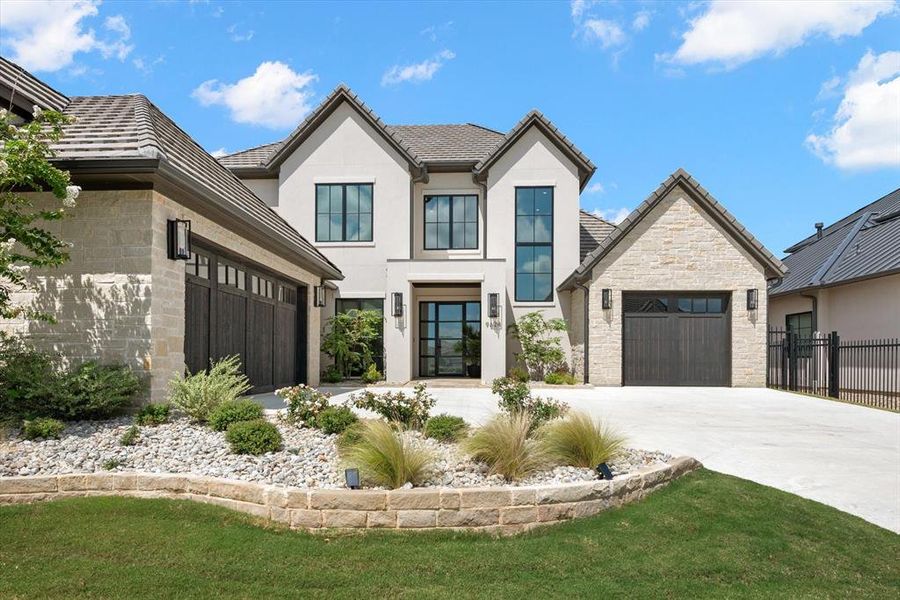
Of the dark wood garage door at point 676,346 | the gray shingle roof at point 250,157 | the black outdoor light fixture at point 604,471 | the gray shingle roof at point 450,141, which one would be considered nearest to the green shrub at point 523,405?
the black outdoor light fixture at point 604,471

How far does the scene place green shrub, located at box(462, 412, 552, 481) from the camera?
18.3 ft

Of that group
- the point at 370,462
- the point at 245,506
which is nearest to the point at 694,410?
the point at 370,462

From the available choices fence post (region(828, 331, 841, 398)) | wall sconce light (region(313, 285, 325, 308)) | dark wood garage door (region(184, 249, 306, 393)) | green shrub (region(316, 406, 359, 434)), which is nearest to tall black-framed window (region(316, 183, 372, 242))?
wall sconce light (region(313, 285, 325, 308))

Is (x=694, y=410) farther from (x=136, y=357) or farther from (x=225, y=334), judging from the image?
(x=136, y=357)

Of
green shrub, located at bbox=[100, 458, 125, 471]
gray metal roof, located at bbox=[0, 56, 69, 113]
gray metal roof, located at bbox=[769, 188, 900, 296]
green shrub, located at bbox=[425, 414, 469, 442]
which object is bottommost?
green shrub, located at bbox=[100, 458, 125, 471]

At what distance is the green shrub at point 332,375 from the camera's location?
18.2 m

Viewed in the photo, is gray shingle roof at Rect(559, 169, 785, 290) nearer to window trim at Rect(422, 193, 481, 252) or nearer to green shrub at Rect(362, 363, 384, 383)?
window trim at Rect(422, 193, 481, 252)

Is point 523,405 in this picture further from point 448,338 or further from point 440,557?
point 448,338

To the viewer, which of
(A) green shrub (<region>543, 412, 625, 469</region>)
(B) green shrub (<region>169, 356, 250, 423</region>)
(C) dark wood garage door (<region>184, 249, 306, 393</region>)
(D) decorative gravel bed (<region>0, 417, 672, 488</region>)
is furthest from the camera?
(C) dark wood garage door (<region>184, 249, 306, 393</region>)

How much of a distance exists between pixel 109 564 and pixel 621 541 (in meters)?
3.90

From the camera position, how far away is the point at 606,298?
1744cm

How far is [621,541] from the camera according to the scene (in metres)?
4.82

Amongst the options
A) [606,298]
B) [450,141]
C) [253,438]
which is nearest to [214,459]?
[253,438]

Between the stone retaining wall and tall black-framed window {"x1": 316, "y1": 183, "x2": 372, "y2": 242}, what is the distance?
15.1 meters
